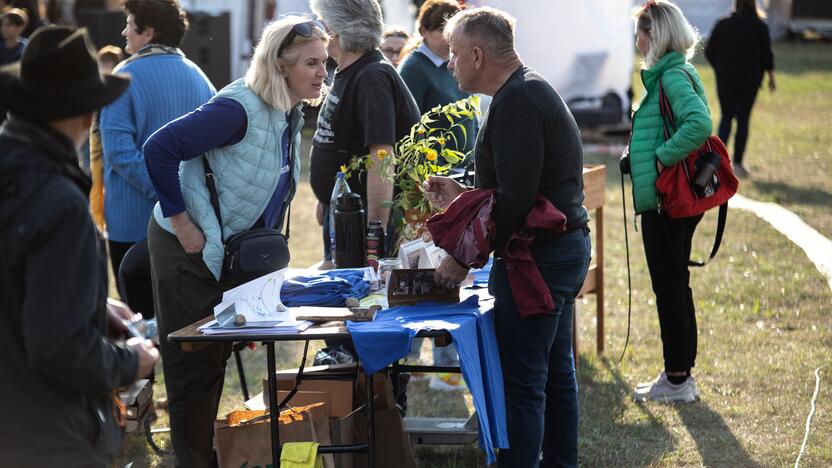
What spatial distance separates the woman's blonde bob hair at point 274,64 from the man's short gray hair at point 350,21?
638mm

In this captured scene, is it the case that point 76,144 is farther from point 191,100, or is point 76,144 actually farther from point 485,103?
point 485,103

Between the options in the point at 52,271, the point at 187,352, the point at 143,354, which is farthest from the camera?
the point at 187,352

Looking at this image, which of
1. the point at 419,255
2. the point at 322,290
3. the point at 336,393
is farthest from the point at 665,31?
the point at 336,393

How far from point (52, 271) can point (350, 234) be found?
186cm

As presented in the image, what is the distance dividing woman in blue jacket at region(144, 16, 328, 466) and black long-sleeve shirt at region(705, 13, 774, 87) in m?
7.43

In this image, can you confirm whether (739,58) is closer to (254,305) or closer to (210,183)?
(210,183)

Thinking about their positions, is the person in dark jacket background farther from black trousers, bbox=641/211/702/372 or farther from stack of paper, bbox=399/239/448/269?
stack of paper, bbox=399/239/448/269

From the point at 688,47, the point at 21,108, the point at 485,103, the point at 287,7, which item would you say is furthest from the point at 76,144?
the point at 287,7

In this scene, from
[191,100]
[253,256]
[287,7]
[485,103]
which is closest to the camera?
[253,256]

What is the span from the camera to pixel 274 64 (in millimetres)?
3361

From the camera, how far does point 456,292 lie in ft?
11.0

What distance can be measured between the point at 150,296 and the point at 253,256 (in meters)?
1.11

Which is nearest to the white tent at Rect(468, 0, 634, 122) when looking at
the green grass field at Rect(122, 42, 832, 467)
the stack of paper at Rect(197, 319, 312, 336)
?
the green grass field at Rect(122, 42, 832, 467)

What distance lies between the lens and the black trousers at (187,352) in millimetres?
3430
